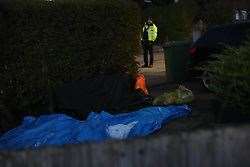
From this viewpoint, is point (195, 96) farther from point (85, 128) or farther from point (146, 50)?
point (146, 50)

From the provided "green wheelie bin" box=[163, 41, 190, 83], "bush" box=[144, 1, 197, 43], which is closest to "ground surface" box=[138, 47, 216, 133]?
"green wheelie bin" box=[163, 41, 190, 83]

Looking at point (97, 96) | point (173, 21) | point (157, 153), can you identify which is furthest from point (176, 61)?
point (173, 21)

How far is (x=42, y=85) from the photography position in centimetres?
1044

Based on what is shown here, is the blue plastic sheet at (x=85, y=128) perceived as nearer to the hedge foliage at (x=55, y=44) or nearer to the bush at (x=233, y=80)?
the hedge foliage at (x=55, y=44)

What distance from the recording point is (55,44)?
10.5 metres

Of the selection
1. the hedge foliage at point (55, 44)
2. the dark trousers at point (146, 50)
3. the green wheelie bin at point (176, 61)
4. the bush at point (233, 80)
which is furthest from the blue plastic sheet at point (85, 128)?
the dark trousers at point (146, 50)

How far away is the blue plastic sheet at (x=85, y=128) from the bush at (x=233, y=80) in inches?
50.1

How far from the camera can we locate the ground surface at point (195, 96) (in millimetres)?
9078

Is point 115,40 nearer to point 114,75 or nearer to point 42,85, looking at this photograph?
point 114,75

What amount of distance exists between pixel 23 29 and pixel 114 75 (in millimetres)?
1802

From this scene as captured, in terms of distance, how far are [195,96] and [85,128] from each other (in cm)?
392

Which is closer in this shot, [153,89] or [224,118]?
[224,118]

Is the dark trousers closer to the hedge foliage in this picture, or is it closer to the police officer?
the police officer

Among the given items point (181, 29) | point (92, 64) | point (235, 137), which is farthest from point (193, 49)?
point (181, 29)
